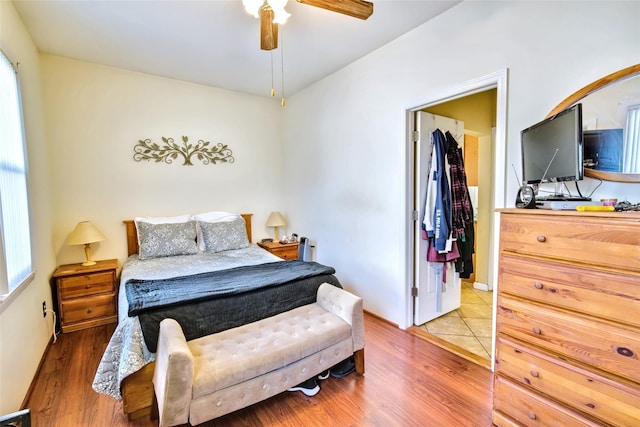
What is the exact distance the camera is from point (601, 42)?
1576mm

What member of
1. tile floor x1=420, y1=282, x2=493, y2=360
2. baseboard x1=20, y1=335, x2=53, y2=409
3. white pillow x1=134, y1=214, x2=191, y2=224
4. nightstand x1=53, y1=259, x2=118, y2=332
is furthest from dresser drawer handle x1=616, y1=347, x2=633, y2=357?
nightstand x1=53, y1=259, x2=118, y2=332

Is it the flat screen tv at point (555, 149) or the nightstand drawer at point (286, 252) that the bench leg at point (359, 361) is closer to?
the flat screen tv at point (555, 149)

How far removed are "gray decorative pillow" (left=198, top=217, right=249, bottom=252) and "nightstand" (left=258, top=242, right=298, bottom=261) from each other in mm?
389

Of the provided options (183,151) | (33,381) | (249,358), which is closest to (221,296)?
(249,358)

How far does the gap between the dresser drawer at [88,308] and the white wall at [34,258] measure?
0.51 ft

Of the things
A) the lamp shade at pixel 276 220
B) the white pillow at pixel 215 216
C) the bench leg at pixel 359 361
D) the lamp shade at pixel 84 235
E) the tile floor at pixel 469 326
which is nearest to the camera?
the bench leg at pixel 359 361

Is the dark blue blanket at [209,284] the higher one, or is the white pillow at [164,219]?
the white pillow at [164,219]

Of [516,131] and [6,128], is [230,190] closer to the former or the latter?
[6,128]

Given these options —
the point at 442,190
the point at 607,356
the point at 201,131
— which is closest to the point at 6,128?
the point at 201,131

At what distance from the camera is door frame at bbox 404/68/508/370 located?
200 cm

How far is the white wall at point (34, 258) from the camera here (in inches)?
66.1

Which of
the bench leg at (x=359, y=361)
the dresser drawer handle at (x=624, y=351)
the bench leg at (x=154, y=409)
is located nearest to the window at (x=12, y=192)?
the bench leg at (x=154, y=409)

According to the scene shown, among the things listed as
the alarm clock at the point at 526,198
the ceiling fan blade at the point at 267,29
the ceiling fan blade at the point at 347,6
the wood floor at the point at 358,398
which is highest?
the ceiling fan blade at the point at 347,6

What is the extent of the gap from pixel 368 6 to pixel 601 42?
Answer: 1253mm
